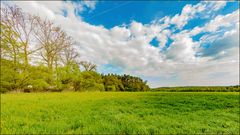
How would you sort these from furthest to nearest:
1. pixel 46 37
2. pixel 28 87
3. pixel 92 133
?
pixel 46 37 < pixel 28 87 < pixel 92 133

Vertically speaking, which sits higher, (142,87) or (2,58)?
(2,58)

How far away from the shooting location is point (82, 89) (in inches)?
1438

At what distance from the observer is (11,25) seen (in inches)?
884

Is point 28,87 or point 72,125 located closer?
point 72,125

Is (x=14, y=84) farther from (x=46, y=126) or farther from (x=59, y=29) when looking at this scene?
(x=46, y=126)

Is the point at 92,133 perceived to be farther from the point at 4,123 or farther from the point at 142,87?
the point at 142,87

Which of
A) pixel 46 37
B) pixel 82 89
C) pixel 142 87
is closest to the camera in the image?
pixel 46 37

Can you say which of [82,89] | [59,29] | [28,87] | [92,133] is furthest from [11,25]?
[92,133]

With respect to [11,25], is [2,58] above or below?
below

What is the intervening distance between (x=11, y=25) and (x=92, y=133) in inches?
987

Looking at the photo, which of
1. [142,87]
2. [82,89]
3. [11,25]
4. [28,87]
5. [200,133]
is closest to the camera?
[200,133]

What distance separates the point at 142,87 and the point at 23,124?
Result: 245ft

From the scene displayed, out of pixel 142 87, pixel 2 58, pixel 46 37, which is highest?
pixel 46 37

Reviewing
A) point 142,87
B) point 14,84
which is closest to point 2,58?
point 14,84
